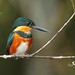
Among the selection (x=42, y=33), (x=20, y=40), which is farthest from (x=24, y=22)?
(x=42, y=33)

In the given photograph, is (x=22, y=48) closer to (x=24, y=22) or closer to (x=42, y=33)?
(x=24, y=22)

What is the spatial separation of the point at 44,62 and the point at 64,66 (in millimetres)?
712

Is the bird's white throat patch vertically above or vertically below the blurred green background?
above

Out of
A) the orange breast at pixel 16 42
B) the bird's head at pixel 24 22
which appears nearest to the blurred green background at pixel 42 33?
the orange breast at pixel 16 42

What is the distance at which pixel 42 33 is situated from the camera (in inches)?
413

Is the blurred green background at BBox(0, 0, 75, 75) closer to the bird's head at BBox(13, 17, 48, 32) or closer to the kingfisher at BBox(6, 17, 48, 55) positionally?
the kingfisher at BBox(6, 17, 48, 55)

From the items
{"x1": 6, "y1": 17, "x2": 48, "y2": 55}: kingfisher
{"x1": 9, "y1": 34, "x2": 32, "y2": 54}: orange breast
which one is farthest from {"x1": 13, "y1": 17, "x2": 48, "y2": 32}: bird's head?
{"x1": 9, "y1": 34, "x2": 32, "y2": 54}: orange breast

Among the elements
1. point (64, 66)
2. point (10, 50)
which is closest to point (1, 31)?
point (64, 66)

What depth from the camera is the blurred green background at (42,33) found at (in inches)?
401

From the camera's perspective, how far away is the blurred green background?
33.4 ft

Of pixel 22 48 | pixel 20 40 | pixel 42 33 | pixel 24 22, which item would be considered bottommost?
pixel 42 33

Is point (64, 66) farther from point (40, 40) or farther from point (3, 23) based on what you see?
point (3, 23)

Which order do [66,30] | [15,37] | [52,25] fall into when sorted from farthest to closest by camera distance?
1. [66,30]
2. [52,25]
3. [15,37]

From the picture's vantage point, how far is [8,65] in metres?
11.2
